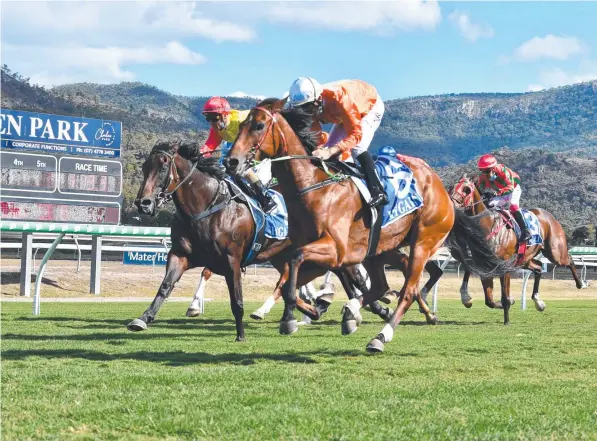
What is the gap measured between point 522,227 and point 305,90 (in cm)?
701

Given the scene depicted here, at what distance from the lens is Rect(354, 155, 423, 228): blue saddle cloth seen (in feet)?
25.1

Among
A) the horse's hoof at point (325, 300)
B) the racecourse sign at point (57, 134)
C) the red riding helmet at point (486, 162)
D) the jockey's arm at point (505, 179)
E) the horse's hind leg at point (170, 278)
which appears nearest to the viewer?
the horse's hind leg at point (170, 278)

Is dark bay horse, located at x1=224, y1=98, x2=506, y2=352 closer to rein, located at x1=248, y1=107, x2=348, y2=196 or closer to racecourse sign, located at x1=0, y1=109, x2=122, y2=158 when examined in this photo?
rein, located at x1=248, y1=107, x2=348, y2=196

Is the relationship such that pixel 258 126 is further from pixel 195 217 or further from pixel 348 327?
pixel 195 217

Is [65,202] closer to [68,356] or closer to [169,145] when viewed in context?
[169,145]

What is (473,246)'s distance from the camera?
1007cm

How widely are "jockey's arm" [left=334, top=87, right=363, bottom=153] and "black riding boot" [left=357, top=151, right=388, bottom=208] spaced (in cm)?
26

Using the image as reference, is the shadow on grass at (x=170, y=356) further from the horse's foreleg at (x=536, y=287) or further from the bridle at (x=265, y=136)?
the horse's foreleg at (x=536, y=287)

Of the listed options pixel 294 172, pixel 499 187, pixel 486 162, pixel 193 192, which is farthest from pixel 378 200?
pixel 499 187

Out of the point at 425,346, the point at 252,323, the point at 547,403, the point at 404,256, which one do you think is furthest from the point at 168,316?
the point at 547,403

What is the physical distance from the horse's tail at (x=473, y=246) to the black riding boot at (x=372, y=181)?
2.66 metres

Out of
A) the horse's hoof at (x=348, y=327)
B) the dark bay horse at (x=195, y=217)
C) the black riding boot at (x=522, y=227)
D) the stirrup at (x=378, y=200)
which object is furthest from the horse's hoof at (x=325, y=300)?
the black riding boot at (x=522, y=227)

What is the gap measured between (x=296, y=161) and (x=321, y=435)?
3.42 meters

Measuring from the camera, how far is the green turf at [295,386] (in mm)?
4094
